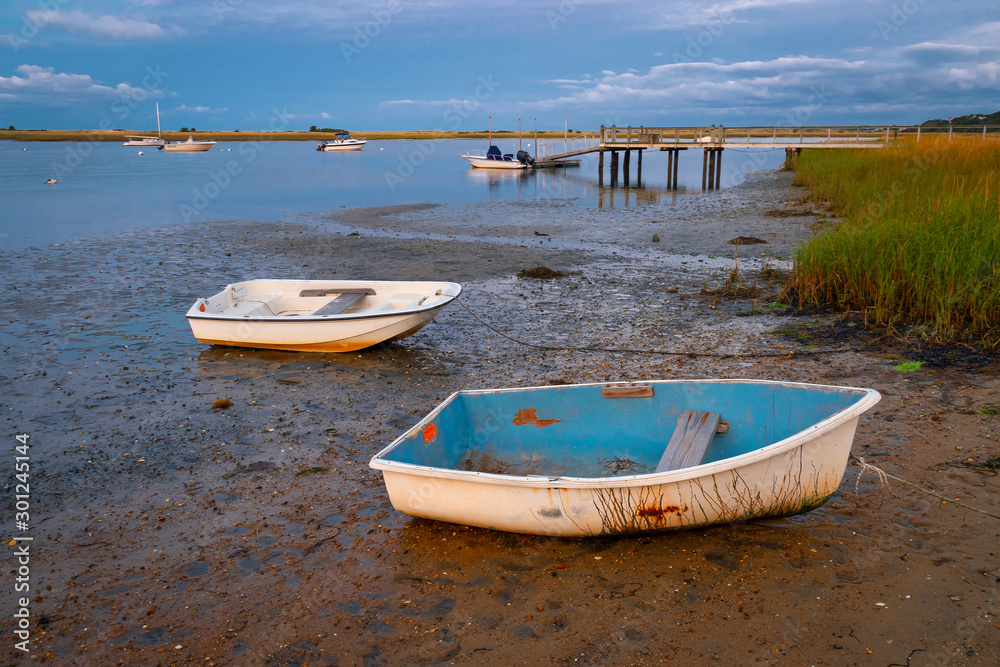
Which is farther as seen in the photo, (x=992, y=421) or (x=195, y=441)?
(x=195, y=441)

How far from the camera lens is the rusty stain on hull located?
A: 5215mm

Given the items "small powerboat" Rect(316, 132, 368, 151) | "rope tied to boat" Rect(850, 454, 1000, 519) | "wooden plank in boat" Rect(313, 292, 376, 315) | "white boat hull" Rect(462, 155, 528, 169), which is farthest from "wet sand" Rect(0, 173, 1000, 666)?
"small powerboat" Rect(316, 132, 368, 151)

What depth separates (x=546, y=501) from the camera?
3.96m

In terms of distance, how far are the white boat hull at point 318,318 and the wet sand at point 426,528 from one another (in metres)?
0.25

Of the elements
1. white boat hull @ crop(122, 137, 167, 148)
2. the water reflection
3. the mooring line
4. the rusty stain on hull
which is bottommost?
the mooring line

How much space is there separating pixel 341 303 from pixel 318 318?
0.85 m

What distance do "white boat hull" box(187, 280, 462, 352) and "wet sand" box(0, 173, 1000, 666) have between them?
0.25m

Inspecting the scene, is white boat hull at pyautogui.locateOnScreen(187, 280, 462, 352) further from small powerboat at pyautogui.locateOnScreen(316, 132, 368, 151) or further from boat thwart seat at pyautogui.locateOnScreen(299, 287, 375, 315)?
small powerboat at pyautogui.locateOnScreen(316, 132, 368, 151)

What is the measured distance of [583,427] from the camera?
17.0 ft

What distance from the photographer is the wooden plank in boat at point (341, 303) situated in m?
8.51

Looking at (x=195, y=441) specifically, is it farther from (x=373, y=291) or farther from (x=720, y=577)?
(x=720, y=577)

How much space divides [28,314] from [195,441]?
6.35 meters

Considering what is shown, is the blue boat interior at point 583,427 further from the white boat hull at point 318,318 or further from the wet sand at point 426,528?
the white boat hull at point 318,318

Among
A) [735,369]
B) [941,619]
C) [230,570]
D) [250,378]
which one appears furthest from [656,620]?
[250,378]
